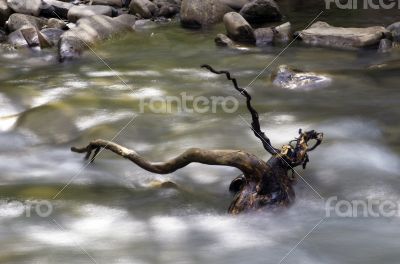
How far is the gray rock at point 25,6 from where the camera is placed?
1104cm

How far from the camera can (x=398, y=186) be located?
4.18 m

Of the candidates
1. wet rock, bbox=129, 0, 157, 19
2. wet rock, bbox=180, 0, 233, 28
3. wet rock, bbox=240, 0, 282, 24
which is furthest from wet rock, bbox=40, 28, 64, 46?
wet rock, bbox=240, 0, 282, 24

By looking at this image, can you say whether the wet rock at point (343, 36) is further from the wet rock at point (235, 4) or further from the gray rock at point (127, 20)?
the gray rock at point (127, 20)

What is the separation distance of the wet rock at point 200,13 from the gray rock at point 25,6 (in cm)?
279

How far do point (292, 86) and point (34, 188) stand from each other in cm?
353

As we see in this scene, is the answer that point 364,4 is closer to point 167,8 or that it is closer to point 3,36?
point 167,8

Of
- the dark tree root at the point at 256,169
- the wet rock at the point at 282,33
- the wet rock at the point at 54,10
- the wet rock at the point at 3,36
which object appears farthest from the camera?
the wet rock at the point at 54,10

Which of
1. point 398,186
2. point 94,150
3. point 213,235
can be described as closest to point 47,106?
point 94,150

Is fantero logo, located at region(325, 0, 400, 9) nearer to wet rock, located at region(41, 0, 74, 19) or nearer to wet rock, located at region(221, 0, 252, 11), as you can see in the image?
wet rock, located at region(221, 0, 252, 11)

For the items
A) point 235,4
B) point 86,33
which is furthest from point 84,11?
point 235,4

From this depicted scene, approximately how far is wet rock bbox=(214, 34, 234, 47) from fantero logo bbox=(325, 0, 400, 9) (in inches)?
155

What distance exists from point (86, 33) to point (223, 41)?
224cm

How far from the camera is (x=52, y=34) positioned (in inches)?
395

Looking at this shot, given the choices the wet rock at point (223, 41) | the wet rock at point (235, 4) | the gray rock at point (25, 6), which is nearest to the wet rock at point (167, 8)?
A: the wet rock at point (235, 4)
